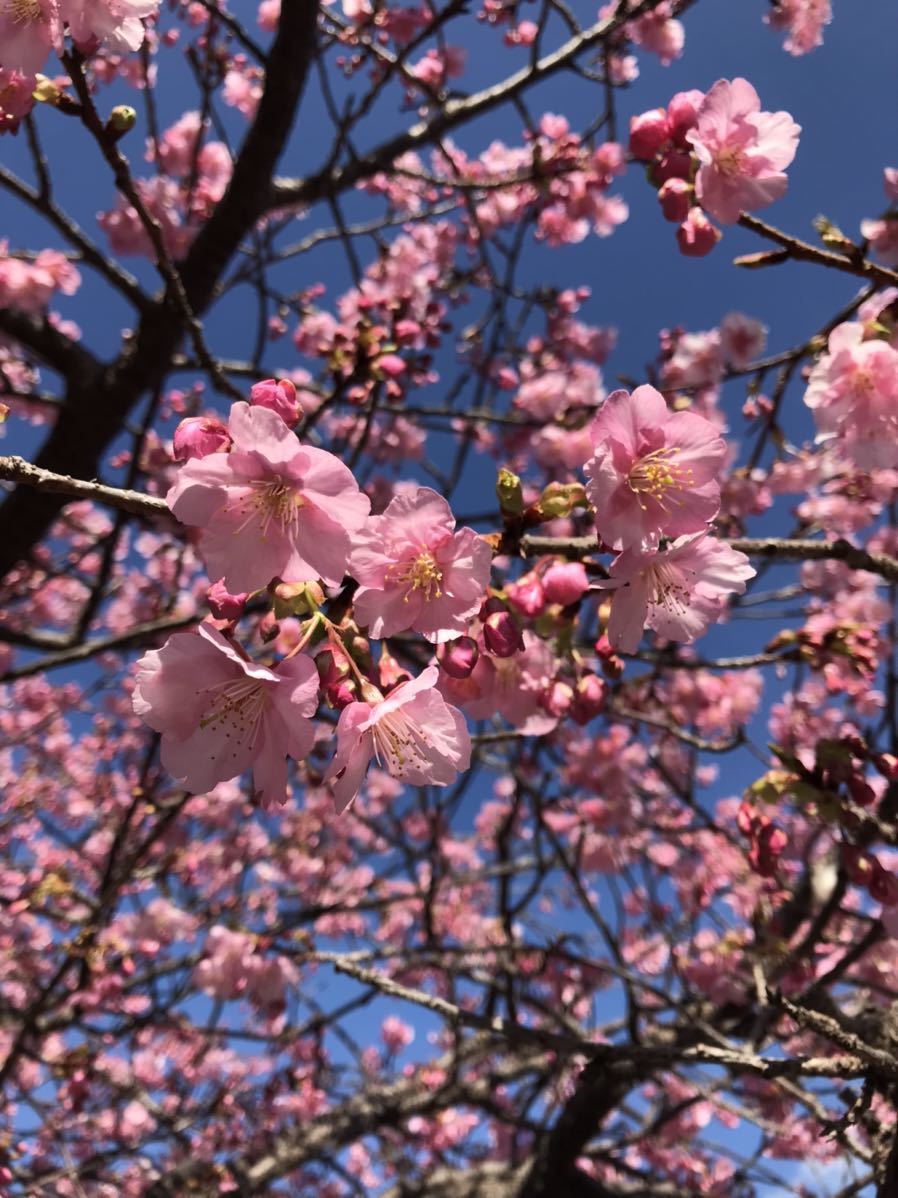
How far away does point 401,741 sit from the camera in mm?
1165

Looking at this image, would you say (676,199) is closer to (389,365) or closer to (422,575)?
(389,365)

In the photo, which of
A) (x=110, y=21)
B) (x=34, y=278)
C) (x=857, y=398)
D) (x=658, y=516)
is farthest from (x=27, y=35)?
(x=34, y=278)

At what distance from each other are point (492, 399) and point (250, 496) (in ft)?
12.7

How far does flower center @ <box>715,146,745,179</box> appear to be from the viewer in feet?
5.66

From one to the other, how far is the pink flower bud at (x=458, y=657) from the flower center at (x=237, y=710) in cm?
27

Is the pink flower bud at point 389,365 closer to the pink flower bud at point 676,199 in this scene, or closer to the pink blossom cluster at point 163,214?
the pink flower bud at point 676,199

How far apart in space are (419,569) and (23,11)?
4.54 feet

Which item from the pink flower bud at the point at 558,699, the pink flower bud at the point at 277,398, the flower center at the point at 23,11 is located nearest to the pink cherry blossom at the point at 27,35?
the flower center at the point at 23,11

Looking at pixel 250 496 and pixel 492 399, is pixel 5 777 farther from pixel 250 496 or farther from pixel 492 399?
pixel 250 496

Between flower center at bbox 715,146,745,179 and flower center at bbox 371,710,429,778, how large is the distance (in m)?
1.45

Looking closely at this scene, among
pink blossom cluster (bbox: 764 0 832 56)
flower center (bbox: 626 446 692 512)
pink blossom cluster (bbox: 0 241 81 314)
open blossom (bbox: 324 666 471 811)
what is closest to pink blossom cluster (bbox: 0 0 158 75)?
flower center (bbox: 626 446 692 512)

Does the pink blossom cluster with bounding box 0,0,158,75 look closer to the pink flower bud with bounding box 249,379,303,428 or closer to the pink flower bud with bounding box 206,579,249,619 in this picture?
the pink flower bud with bounding box 249,379,303,428

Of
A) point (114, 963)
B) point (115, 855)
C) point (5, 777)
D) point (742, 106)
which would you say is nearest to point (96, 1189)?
point (114, 963)

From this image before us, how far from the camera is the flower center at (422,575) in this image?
3.87 ft
